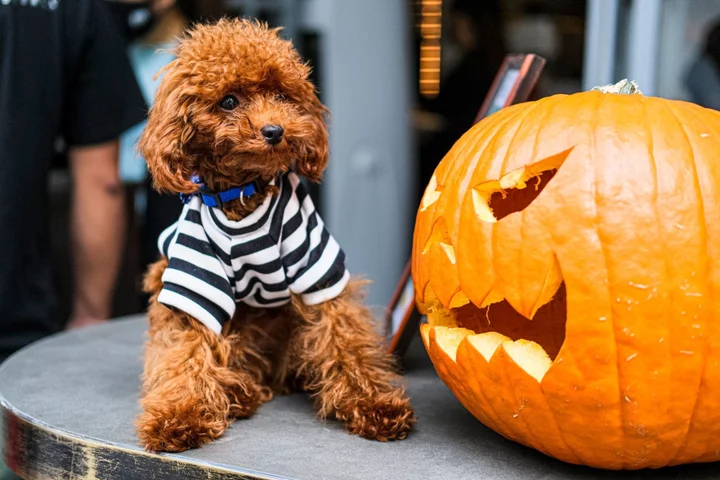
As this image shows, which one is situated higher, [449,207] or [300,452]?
[449,207]

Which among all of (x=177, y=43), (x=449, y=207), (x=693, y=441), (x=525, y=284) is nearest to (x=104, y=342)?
(x=177, y=43)

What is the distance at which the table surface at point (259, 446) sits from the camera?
1208 mm

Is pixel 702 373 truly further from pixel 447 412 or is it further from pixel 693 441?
pixel 447 412

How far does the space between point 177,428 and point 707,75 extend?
2.63 m

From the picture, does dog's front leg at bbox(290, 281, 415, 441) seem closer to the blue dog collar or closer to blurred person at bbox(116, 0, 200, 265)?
the blue dog collar

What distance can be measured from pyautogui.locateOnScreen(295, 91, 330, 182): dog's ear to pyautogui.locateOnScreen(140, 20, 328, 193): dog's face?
4 centimetres

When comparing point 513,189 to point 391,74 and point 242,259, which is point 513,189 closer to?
point 242,259

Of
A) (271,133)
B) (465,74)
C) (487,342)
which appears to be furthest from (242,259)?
(465,74)

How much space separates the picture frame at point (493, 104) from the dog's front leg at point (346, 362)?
9 centimetres

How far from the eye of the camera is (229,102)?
1.42 metres

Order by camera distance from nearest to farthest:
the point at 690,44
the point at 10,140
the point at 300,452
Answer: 1. the point at 300,452
2. the point at 10,140
3. the point at 690,44

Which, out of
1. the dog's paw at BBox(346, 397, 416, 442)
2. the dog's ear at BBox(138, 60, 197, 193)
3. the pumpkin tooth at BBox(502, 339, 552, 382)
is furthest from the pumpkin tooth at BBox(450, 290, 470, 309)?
the dog's ear at BBox(138, 60, 197, 193)

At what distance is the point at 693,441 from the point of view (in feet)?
3.82

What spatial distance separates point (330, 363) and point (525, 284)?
19.9 inches
